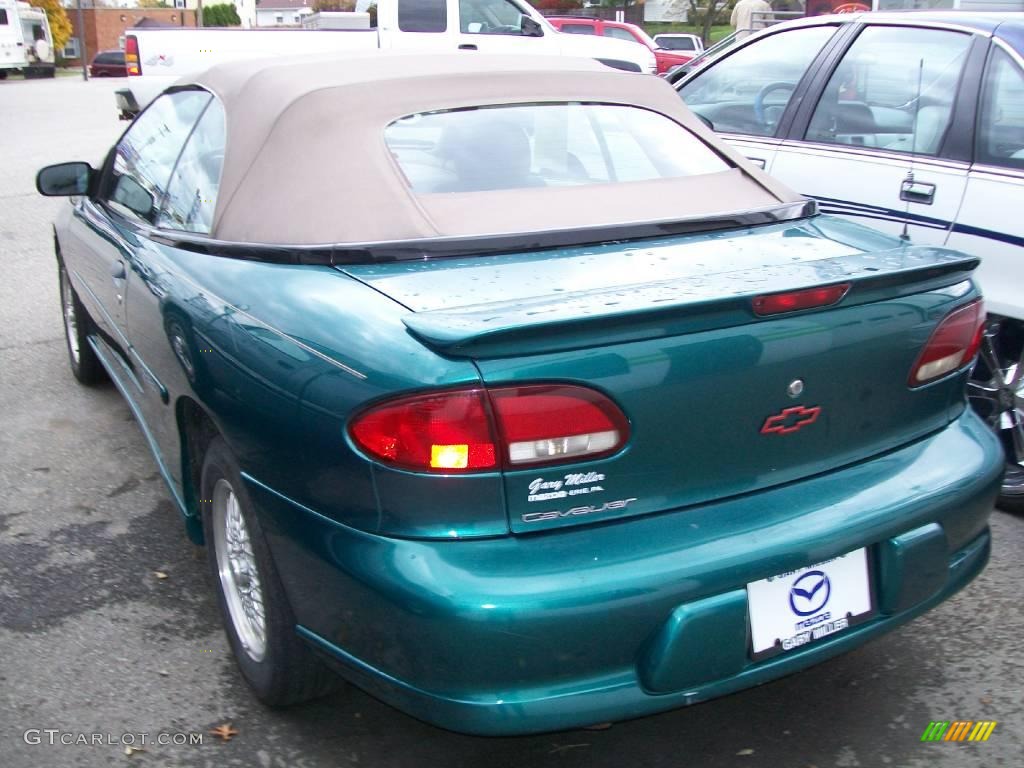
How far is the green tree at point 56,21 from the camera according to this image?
→ 5062 cm

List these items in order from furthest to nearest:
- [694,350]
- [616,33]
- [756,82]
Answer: [616,33]
[756,82]
[694,350]

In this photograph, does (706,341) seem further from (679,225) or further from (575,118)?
(575,118)

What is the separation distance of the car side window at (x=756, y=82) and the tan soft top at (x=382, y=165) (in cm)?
153

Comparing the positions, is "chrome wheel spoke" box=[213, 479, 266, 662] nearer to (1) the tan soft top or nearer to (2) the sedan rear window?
(1) the tan soft top

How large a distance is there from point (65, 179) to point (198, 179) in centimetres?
123

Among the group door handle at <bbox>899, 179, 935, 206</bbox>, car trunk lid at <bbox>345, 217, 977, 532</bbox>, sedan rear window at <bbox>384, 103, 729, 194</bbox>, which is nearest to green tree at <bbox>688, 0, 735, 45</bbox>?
door handle at <bbox>899, 179, 935, 206</bbox>

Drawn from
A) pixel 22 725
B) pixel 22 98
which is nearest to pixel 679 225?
pixel 22 725

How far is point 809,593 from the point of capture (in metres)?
2.34

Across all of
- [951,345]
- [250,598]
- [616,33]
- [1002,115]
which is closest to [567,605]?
[250,598]

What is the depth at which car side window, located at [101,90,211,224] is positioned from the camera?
12.1ft

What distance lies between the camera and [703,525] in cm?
226

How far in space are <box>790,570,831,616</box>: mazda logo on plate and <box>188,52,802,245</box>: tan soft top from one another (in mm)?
1081

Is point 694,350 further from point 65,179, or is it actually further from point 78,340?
point 78,340

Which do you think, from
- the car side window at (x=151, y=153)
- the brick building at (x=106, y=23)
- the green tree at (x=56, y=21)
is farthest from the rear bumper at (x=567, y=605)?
the brick building at (x=106, y=23)
